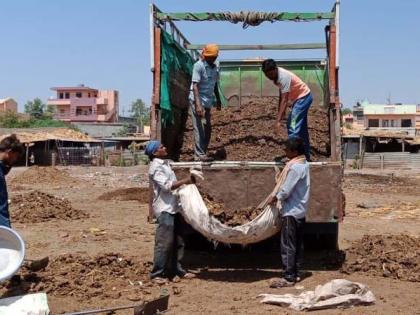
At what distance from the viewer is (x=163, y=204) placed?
611cm

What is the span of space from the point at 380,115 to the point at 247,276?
2535 inches

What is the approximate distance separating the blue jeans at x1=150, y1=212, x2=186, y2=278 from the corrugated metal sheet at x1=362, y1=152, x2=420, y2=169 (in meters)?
31.8

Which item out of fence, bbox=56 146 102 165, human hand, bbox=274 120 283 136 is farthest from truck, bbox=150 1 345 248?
fence, bbox=56 146 102 165

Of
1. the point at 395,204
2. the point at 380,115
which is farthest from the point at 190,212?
the point at 380,115

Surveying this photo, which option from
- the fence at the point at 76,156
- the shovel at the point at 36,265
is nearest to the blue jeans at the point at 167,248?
the shovel at the point at 36,265

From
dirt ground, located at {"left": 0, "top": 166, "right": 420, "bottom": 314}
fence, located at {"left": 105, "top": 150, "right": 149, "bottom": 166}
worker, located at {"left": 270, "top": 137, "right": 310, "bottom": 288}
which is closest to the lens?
dirt ground, located at {"left": 0, "top": 166, "right": 420, "bottom": 314}

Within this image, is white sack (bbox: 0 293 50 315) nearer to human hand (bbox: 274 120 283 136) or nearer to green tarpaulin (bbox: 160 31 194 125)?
green tarpaulin (bbox: 160 31 194 125)

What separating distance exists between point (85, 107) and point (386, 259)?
8845 centimetres

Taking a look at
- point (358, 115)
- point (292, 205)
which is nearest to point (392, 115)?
point (358, 115)

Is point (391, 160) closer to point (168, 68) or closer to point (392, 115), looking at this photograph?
point (168, 68)

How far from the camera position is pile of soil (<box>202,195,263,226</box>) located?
5.92 meters

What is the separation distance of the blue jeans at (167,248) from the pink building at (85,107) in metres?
83.9

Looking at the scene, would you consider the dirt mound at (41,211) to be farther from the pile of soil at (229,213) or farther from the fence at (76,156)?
the fence at (76,156)

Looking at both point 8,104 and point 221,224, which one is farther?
point 8,104
